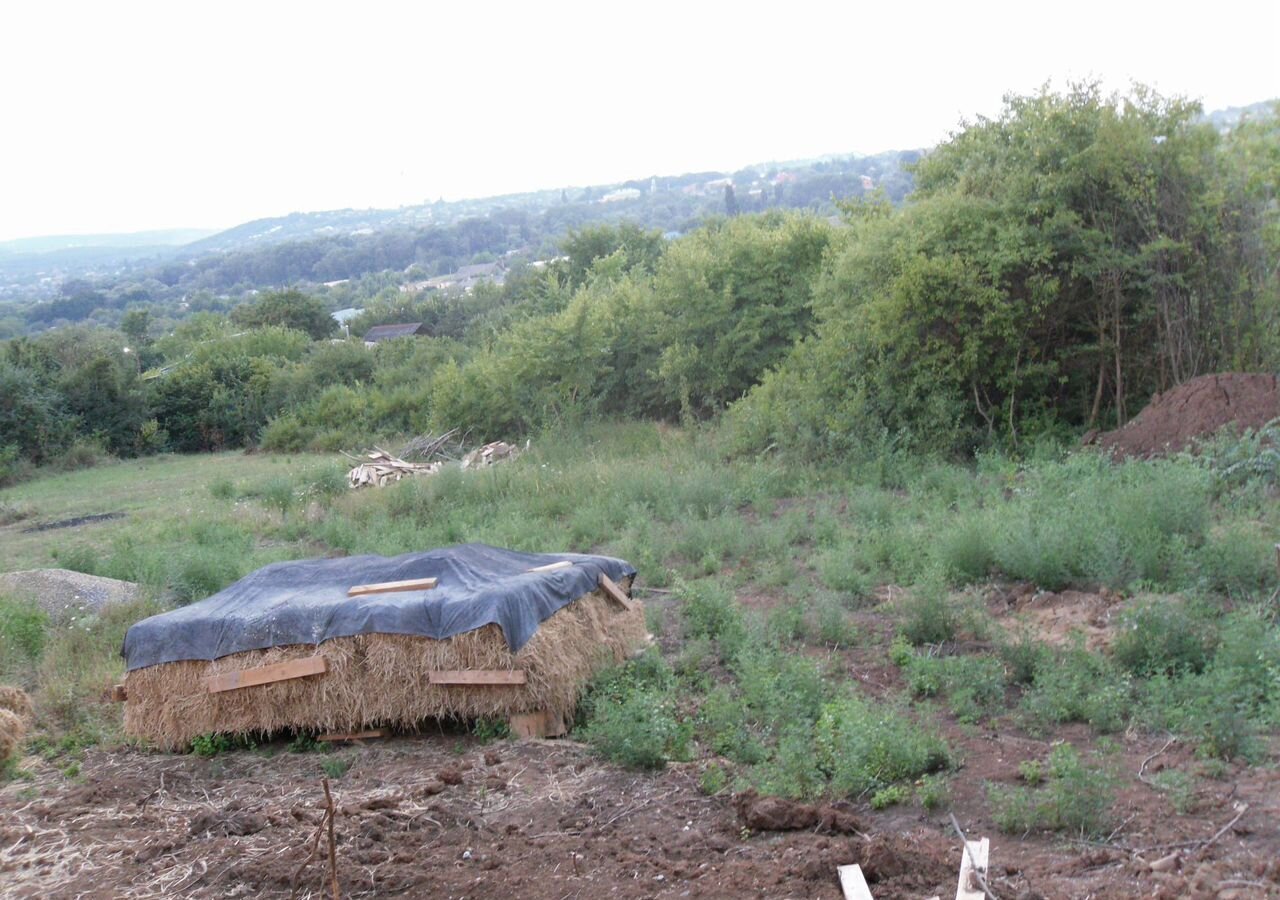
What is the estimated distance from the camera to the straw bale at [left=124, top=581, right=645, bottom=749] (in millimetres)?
6793

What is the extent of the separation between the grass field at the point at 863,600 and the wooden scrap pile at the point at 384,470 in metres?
2.71

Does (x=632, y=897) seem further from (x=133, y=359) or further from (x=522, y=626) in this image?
(x=133, y=359)

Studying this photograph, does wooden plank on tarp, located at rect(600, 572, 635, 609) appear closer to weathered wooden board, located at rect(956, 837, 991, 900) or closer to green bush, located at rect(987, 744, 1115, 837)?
green bush, located at rect(987, 744, 1115, 837)

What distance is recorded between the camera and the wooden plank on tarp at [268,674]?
6871mm

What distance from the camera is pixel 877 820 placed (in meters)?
5.11

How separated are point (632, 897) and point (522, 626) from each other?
2559 millimetres

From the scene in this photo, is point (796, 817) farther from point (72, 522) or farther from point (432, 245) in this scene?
point (432, 245)

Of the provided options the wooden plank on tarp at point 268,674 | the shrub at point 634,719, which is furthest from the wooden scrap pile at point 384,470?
the shrub at point 634,719

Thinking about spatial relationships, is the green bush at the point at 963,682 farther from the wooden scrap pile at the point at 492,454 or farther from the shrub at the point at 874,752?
the wooden scrap pile at the point at 492,454

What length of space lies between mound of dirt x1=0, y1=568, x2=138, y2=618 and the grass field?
267 millimetres

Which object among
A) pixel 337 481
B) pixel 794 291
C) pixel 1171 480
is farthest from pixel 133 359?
pixel 1171 480

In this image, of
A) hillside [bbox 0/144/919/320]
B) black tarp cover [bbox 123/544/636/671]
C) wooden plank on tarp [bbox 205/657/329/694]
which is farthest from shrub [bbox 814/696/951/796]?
hillside [bbox 0/144/919/320]

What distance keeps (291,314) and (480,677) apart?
1546 inches

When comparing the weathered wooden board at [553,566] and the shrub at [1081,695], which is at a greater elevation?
the weathered wooden board at [553,566]
